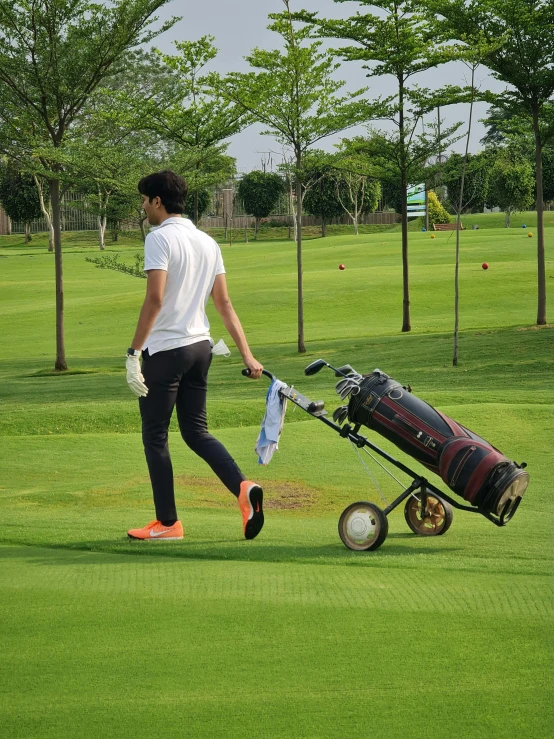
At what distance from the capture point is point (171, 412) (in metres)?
6.73

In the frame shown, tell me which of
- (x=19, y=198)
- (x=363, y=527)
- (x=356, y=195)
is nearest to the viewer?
(x=363, y=527)

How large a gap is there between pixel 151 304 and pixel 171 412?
0.76 metres

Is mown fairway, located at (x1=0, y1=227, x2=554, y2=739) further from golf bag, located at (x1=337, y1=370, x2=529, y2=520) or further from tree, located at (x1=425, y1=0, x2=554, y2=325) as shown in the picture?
tree, located at (x1=425, y1=0, x2=554, y2=325)

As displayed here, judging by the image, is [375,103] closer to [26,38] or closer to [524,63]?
[524,63]

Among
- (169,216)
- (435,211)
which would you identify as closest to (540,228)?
(169,216)

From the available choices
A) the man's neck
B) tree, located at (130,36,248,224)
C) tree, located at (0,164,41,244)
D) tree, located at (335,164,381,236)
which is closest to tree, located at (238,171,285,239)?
tree, located at (335,164,381,236)

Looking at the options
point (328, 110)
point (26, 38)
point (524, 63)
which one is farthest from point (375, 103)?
point (26, 38)

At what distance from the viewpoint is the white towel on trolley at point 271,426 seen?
660 cm

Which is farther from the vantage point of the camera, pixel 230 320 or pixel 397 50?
pixel 397 50

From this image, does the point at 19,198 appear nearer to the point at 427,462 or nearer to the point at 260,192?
the point at 260,192

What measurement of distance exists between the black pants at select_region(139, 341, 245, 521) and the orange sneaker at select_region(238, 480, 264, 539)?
14 cm

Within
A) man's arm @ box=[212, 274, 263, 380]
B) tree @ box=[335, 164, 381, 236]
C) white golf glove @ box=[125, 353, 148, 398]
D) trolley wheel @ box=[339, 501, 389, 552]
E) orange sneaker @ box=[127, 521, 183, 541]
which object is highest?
tree @ box=[335, 164, 381, 236]

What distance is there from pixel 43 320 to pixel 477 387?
26653mm

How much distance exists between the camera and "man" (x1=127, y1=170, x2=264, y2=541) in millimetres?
6461
